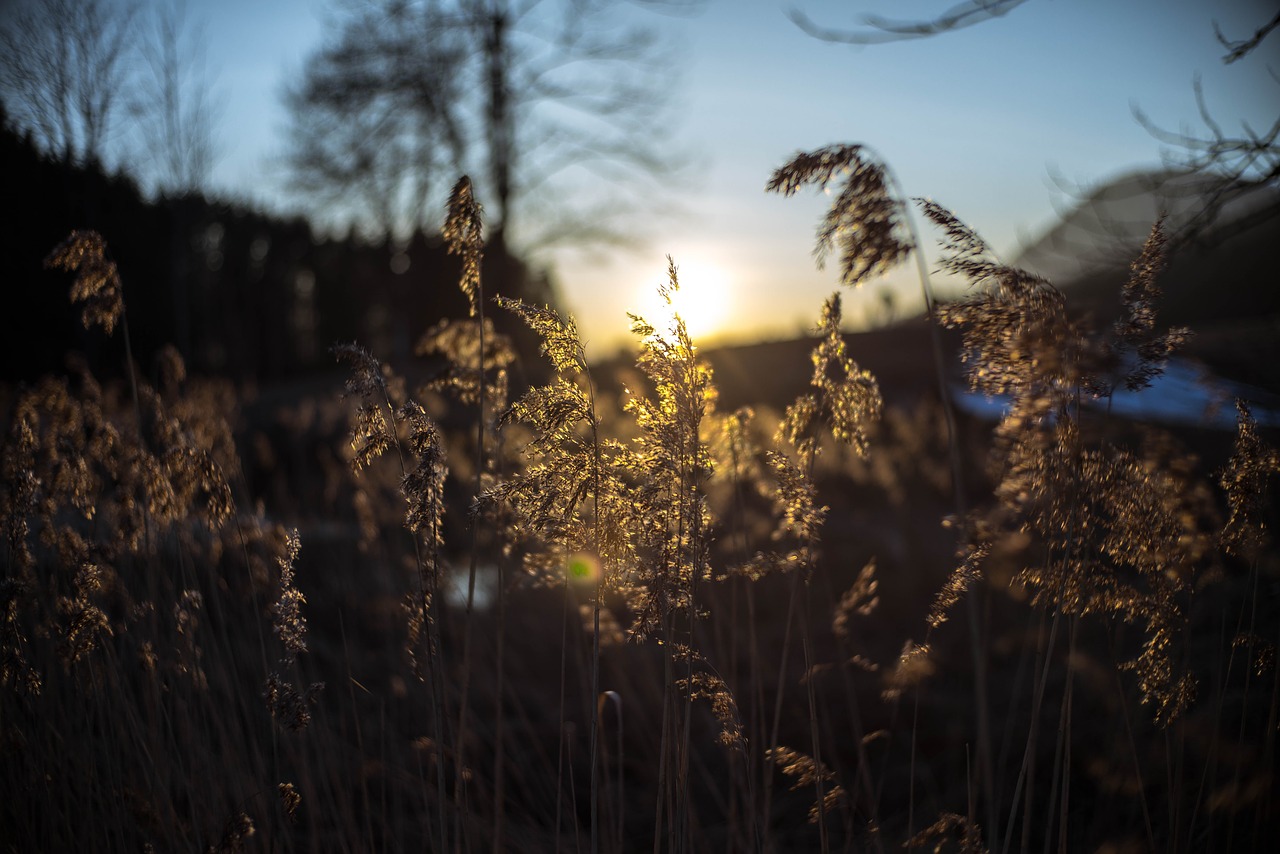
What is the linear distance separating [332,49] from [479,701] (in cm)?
1266

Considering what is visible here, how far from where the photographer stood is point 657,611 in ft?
4.93

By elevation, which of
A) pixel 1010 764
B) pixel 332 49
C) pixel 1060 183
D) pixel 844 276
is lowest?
pixel 1010 764

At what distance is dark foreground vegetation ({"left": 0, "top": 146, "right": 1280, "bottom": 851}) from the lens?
1.49 meters

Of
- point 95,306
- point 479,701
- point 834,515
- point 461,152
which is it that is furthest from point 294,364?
point 95,306

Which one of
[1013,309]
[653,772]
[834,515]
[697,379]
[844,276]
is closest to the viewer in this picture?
[844,276]

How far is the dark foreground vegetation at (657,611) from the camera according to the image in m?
1.49

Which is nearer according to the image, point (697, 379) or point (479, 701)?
point (697, 379)

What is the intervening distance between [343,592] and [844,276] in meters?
3.86

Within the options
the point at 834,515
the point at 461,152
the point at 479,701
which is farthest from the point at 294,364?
the point at 479,701

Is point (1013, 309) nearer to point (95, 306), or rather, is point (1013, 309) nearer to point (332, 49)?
point (95, 306)

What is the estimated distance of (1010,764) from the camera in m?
3.00

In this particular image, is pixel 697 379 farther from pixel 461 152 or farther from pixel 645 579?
pixel 461 152

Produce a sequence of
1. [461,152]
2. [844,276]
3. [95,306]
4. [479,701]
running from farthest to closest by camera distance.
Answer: [461,152]
[479,701]
[95,306]
[844,276]

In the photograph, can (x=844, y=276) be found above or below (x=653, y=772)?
above
